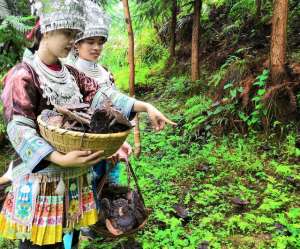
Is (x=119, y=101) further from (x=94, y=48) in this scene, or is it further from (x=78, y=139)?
(x=78, y=139)

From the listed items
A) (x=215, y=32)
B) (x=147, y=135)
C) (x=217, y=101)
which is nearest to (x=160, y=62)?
(x=215, y=32)

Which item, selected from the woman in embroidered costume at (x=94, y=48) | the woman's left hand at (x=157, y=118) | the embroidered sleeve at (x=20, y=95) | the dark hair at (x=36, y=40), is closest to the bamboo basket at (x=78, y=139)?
the embroidered sleeve at (x=20, y=95)

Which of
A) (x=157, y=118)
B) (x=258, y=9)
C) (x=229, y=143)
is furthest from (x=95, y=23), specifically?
(x=258, y=9)

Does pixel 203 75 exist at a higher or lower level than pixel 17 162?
higher

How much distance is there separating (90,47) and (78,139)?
1.55 metres

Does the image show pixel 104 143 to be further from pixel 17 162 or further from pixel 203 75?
pixel 203 75

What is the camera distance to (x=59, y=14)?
2346 mm

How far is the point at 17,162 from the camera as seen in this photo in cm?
251

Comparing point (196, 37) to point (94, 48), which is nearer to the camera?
point (94, 48)

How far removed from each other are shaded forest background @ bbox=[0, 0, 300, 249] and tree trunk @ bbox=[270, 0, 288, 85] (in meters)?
0.01

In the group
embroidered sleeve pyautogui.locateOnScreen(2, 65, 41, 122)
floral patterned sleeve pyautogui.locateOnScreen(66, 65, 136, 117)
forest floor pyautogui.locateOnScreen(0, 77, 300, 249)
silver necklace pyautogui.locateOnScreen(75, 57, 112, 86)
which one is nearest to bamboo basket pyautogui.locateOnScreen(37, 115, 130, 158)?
embroidered sleeve pyautogui.locateOnScreen(2, 65, 41, 122)

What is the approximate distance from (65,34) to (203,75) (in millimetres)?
6794

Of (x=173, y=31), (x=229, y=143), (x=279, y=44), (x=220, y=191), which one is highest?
(x=173, y=31)

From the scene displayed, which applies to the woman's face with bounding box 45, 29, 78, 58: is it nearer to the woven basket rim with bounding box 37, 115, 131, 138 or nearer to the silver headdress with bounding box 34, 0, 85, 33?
the silver headdress with bounding box 34, 0, 85, 33
